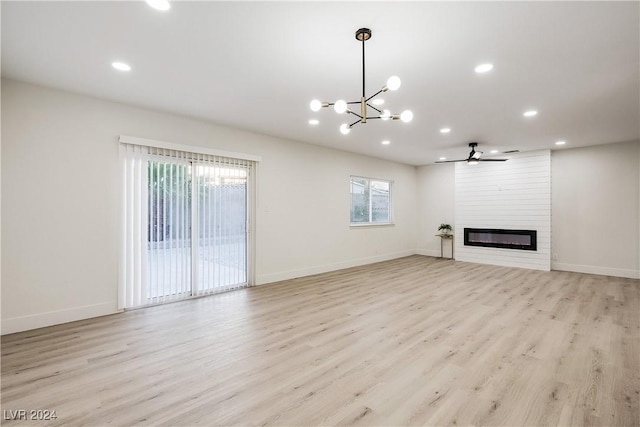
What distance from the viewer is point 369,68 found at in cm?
298

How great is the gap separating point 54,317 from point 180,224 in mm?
1771

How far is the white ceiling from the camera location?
2154mm

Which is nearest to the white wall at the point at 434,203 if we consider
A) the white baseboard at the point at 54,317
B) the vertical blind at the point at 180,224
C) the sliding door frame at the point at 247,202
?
the sliding door frame at the point at 247,202

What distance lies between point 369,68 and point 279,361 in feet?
9.68

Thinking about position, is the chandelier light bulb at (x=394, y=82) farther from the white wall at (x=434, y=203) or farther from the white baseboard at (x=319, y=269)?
the white wall at (x=434, y=203)

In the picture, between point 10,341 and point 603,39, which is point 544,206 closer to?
point 603,39

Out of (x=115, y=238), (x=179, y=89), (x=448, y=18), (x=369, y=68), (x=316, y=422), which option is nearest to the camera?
(x=316, y=422)

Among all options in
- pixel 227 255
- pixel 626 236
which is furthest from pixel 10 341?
pixel 626 236

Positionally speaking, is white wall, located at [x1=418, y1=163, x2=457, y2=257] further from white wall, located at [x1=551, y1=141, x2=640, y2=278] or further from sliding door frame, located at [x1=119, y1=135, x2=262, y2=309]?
sliding door frame, located at [x1=119, y1=135, x2=262, y2=309]

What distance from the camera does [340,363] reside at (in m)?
2.65

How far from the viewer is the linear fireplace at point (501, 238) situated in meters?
6.95

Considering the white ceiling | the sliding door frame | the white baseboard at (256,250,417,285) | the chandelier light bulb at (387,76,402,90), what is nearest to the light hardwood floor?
the sliding door frame

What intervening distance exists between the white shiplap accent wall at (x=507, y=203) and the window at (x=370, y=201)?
1.90 meters

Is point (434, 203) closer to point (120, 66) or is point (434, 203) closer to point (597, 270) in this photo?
point (597, 270)
